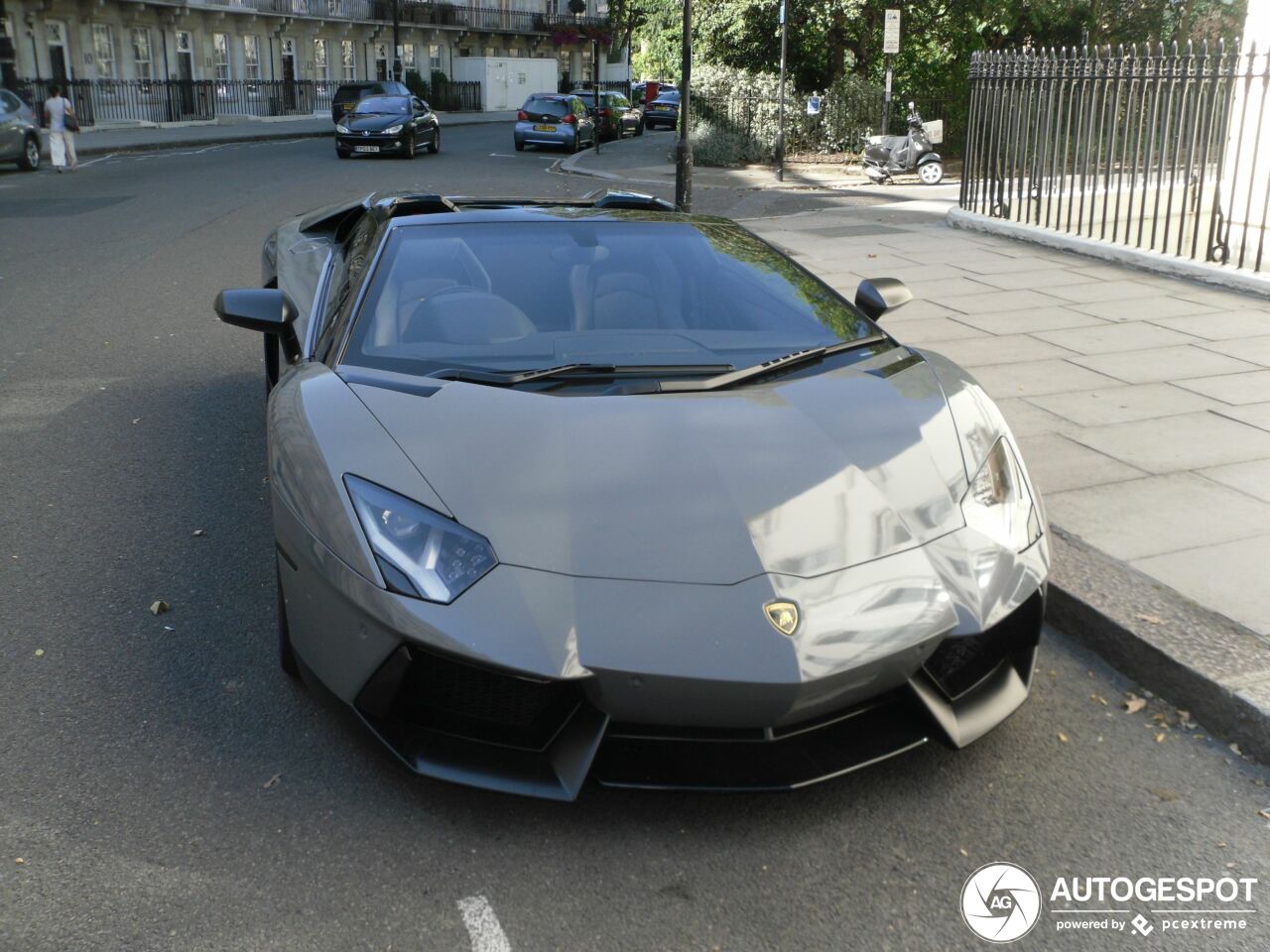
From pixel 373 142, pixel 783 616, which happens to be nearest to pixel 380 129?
pixel 373 142

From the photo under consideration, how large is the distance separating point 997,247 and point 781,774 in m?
10.6

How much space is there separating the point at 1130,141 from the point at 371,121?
63.8 feet

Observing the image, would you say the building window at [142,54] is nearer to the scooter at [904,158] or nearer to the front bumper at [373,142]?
the front bumper at [373,142]

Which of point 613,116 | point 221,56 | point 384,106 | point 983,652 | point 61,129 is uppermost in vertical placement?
point 221,56

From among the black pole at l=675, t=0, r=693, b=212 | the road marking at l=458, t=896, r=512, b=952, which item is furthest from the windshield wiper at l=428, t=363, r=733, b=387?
the black pole at l=675, t=0, r=693, b=212

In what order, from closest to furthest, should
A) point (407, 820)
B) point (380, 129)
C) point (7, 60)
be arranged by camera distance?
point (407, 820)
point (380, 129)
point (7, 60)

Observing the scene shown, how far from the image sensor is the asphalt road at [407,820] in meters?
2.50

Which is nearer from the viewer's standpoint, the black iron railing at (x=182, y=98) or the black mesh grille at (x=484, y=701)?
the black mesh grille at (x=484, y=701)

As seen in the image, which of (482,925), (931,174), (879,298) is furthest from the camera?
(931,174)

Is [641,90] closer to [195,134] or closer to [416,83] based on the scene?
[416,83]

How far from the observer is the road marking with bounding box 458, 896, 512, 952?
242 centimetres

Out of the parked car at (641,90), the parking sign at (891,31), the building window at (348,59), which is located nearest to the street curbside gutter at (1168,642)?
the parking sign at (891,31)

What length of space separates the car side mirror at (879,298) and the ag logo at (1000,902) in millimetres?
2151

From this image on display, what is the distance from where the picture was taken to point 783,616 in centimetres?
262
